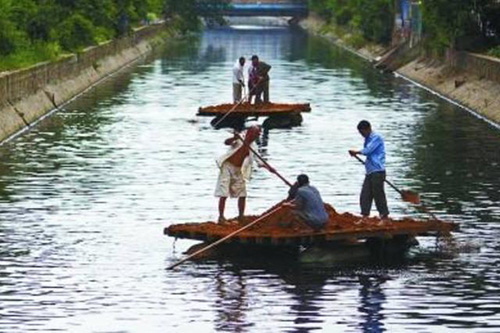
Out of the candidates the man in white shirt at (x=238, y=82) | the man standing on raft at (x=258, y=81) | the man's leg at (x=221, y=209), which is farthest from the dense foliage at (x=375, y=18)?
the man's leg at (x=221, y=209)

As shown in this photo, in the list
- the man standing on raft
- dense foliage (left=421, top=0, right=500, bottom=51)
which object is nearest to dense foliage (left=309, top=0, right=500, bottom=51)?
dense foliage (left=421, top=0, right=500, bottom=51)

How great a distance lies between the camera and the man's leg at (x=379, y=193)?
28.8 m

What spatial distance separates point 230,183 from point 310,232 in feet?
9.24

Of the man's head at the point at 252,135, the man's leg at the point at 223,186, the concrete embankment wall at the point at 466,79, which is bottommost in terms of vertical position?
the concrete embankment wall at the point at 466,79

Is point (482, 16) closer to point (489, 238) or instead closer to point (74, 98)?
point (74, 98)

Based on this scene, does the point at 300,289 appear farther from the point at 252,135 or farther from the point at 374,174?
the point at 374,174

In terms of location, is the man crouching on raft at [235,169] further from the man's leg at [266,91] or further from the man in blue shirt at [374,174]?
the man's leg at [266,91]

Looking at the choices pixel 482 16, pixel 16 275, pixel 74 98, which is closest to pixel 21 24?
pixel 74 98

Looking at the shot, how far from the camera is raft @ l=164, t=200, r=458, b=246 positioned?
26391mm

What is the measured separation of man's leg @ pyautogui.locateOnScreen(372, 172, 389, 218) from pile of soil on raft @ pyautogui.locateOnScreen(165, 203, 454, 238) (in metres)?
0.82

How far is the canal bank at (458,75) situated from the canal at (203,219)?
0.88m

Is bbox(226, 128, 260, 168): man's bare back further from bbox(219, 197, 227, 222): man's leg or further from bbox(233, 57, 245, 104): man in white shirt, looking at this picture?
bbox(233, 57, 245, 104): man in white shirt

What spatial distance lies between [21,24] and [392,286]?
47.1m

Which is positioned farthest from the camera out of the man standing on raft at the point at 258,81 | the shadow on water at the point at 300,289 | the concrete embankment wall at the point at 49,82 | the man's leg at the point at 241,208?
the man standing on raft at the point at 258,81
